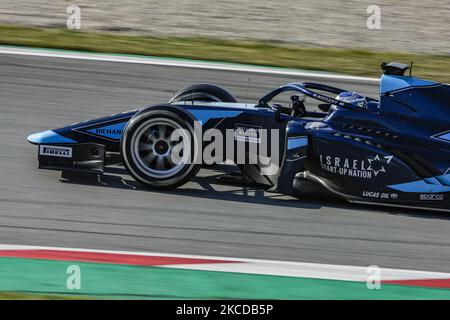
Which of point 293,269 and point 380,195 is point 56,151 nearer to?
point 293,269

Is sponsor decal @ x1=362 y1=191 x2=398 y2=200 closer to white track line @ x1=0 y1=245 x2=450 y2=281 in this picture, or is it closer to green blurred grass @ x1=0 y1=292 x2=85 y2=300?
white track line @ x1=0 y1=245 x2=450 y2=281

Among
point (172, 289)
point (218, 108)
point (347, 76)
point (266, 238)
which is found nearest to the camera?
point (172, 289)

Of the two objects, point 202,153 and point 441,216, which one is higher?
point 202,153

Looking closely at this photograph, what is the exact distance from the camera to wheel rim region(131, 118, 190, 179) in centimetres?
766

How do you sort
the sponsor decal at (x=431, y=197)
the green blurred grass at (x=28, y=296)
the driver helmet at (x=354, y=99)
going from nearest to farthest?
the green blurred grass at (x=28, y=296) < the sponsor decal at (x=431, y=197) < the driver helmet at (x=354, y=99)

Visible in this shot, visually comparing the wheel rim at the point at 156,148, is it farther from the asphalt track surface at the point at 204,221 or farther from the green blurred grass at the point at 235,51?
the green blurred grass at the point at 235,51

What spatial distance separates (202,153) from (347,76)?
5.44m

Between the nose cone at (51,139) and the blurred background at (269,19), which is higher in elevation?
the blurred background at (269,19)

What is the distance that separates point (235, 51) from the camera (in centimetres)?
1371

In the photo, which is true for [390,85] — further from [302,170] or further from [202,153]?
[202,153]

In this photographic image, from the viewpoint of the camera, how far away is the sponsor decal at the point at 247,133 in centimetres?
783

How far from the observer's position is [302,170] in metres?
7.62

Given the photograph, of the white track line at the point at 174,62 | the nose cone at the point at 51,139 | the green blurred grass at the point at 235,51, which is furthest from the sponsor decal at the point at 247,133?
the green blurred grass at the point at 235,51
